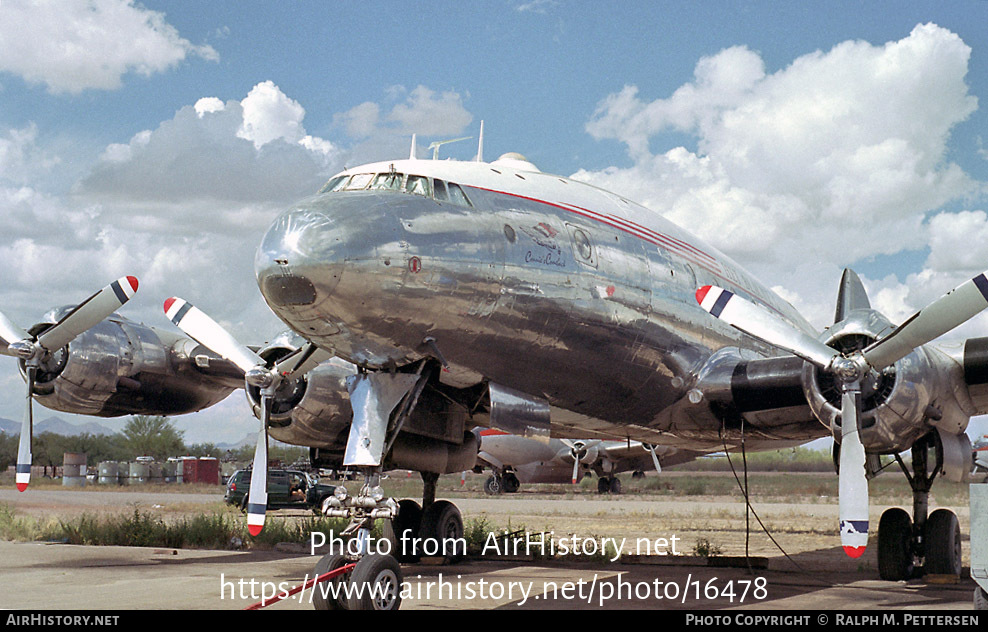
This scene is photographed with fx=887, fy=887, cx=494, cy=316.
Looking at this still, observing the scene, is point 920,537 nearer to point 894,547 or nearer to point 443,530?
point 894,547

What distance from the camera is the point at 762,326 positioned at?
9.40 m

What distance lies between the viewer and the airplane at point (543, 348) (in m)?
8.02

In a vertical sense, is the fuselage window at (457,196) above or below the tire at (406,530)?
above

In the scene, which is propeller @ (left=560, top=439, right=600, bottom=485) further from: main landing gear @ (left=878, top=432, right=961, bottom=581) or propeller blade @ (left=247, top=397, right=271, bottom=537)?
propeller blade @ (left=247, top=397, right=271, bottom=537)

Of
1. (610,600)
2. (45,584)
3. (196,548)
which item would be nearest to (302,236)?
(610,600)

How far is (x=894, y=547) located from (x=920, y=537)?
1.45ft

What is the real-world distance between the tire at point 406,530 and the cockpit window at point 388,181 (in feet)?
22.8

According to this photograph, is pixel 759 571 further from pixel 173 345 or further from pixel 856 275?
pixel 173 345

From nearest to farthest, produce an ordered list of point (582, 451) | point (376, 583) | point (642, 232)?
point (376, 583) < point (642, 232) < point (582, 451)

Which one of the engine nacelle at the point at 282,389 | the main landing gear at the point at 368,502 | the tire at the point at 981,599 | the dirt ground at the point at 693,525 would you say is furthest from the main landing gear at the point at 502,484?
the tire at the point at 981,599

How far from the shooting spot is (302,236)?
7.72 metres

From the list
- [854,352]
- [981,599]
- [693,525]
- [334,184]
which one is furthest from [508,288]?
[693,525]

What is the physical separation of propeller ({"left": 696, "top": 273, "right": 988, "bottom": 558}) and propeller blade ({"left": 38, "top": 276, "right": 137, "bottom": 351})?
8067mm

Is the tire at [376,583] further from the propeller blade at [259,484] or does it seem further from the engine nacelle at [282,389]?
the engine nacelle at [282,389]
